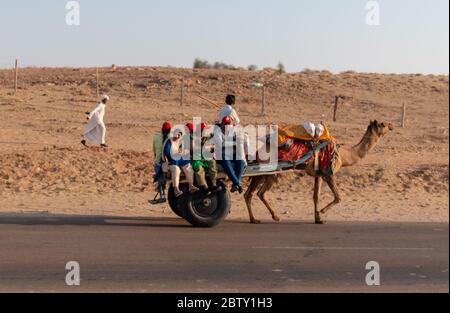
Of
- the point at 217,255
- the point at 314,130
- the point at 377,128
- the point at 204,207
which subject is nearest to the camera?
the point at 217,255

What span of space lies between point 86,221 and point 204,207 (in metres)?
2.20

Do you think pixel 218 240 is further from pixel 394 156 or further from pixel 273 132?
pixel 394 156

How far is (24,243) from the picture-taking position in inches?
451

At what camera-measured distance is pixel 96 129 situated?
22094mm

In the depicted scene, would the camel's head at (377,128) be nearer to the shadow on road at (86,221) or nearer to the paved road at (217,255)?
the paved road at (217,255)

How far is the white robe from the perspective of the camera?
21734mm

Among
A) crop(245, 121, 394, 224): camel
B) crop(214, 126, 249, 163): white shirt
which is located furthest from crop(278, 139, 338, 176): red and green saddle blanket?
crop(214, 126, 249, 163): white shirt

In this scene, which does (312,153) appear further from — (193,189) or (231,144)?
(193,189)

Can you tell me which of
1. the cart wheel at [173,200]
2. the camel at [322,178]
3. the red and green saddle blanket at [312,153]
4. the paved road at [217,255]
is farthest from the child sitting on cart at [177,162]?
the red and green saddle blanket at [312,153]

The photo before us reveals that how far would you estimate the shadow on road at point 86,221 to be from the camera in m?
13.5

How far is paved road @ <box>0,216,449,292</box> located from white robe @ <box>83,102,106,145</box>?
304 inches

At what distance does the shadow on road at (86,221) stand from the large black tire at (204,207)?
416 mm

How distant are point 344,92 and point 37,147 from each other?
21167 millimetres

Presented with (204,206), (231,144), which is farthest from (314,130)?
(204,206)
